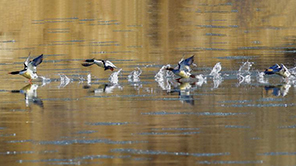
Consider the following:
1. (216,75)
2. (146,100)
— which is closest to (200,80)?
(216,75)

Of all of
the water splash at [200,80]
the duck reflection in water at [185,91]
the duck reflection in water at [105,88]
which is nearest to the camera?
the duck reflection in water at [185,91]

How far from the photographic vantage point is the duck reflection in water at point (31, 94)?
54.9ft

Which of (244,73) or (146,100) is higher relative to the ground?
(244,73)

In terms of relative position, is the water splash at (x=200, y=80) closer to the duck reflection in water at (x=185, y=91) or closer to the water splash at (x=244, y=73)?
the duck reflection in water at (x=185, y=91)

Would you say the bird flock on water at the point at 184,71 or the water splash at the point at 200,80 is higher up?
the bird flock on water at the point at 184,71

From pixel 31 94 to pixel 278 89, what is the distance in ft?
18.0

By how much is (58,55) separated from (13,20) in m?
15.3

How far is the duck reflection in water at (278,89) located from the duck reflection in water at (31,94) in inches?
191

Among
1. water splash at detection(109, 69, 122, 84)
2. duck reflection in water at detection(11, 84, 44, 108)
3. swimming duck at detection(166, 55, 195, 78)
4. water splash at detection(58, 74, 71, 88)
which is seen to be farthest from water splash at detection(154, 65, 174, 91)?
duck reflection in water at detection(11, 84, 44, 108)

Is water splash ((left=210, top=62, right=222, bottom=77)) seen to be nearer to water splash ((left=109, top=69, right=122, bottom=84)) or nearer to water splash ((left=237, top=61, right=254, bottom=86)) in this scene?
water splash ((left=237, top=61, right=254, bottom=86))

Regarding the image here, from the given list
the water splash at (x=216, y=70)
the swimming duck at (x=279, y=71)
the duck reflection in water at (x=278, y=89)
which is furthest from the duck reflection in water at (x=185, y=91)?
the swimming duck at (x=279, y=71)

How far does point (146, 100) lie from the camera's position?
651 inches

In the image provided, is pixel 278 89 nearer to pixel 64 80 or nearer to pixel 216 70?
pixel 216 70

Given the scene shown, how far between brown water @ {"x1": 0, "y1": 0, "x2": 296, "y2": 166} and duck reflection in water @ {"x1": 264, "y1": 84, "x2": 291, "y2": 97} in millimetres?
22
